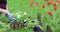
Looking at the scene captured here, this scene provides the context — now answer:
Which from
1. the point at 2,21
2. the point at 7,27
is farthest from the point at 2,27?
the point at 2,21

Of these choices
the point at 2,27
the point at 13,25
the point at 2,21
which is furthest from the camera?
the point at 2,21

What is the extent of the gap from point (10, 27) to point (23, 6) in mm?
2086

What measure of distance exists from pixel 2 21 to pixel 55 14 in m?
1.19

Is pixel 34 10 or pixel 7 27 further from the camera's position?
pixel 34 10

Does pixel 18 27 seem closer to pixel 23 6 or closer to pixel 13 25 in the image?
pixel 13 25

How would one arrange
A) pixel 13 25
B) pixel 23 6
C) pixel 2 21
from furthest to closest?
1. pixel 23 6
2. pixel 2 21
3. pixel 13 25

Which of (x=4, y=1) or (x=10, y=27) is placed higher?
(x=4, y=1)

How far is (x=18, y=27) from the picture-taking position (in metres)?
4.30

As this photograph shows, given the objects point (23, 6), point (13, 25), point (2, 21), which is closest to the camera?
point (13, 25)

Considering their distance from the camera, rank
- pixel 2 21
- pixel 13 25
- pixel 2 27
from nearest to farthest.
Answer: pixel 13 25 < pixel 2 27 < pixel 2 21

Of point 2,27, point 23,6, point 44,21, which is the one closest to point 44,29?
point 44,21

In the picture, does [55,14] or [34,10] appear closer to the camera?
[55,14]

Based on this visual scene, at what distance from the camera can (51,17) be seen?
4383 millimetres

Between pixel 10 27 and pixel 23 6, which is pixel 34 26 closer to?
pixel 10 27
